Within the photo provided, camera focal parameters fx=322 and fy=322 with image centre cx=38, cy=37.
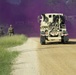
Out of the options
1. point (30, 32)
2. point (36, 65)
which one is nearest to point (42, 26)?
point (36, 65)

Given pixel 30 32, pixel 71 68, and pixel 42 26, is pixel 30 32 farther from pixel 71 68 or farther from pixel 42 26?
pixel 71 68

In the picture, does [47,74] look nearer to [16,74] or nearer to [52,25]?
[16,74]

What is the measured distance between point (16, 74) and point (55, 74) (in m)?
1.39

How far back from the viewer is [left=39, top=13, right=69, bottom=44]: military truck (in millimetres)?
28031

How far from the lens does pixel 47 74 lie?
11242 mm

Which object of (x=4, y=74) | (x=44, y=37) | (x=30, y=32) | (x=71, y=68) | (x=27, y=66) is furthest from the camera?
(x=30, y=32)

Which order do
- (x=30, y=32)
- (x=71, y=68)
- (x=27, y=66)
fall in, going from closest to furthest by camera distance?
(x=71, y=68)
(x=27, y=66)
(x=30, y=32)

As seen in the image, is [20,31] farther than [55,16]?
Yes

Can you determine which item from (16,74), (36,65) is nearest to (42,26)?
(36,65)

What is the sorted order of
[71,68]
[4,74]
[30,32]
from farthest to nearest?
[30,32], [71,68], [4,74]

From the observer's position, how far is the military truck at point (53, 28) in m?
28.0

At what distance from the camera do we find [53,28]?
28.5m

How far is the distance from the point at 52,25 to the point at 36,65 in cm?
1537

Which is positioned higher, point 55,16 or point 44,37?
point 55,16
